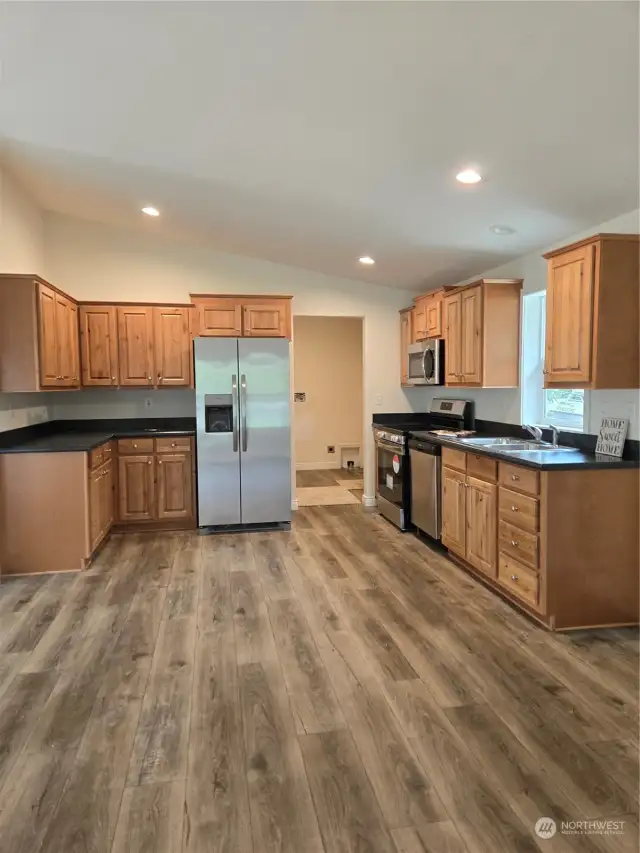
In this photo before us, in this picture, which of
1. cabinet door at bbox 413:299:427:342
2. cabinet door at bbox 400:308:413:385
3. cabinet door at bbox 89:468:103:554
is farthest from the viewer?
cabinet door at bbox 400:308:413:385

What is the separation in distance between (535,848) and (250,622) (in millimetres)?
1909

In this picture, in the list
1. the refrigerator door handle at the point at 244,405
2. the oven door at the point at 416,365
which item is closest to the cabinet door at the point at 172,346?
the refrigerator door handle at the point at 244,405

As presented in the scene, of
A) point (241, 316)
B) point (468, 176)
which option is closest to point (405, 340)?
point (241, 316)

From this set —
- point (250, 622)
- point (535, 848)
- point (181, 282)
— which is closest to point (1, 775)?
point (250, 622)

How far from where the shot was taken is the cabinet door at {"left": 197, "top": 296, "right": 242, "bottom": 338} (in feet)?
17.4

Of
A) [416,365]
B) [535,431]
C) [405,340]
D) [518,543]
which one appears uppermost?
[405,340]

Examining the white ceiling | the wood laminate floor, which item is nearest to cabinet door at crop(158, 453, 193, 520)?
the wood laminate floor

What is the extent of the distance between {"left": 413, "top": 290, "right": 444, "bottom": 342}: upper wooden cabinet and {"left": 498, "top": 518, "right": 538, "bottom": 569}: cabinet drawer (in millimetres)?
2268

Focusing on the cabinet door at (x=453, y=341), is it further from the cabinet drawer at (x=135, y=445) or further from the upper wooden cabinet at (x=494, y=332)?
the cabinet drawer at (x=135, y=445)

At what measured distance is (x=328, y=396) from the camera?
865cm

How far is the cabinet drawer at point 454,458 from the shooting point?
4039 mm

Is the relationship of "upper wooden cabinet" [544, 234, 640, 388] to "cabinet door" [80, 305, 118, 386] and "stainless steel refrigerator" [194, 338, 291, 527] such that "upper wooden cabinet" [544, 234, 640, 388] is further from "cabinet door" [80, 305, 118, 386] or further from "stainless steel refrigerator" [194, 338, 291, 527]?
"cabinet door" [80, 305, 118, 386]

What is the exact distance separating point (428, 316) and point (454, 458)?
1.78m

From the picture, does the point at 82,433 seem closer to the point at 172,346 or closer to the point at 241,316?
the point at 172,346
